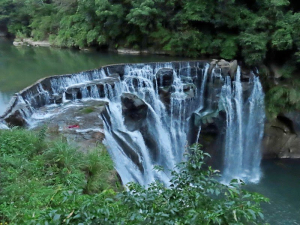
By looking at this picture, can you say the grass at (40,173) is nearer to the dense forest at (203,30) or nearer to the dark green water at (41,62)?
the dark green water at (41,62)

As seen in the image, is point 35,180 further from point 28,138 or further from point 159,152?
point 159,152

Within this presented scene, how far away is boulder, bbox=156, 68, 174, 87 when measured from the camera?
1244cm

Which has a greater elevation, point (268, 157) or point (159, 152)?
point (159, 152)

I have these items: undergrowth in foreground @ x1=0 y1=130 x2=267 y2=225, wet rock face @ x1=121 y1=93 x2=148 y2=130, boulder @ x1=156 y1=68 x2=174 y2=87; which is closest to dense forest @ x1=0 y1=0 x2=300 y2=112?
boulder @ x1=156 y1=68 x2=174 y2=87

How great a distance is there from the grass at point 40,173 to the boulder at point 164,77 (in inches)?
246

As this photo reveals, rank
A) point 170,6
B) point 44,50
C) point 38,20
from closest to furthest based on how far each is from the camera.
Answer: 1. point 170,6
2. point 44,50
3. point 38,20

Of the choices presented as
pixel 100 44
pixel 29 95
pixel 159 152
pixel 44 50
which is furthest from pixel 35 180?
pixel 44 50

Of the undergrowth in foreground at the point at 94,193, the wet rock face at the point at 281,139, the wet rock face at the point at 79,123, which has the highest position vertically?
the undergrowth in foreground at the point at 94,193

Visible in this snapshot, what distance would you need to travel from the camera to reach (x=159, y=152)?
36.6 ft

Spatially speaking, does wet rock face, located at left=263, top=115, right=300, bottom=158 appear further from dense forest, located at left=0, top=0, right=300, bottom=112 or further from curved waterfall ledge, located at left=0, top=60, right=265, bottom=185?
dense forest, located at left=0, top=0, right=300, bottom=112

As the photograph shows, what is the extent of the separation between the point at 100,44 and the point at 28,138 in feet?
46.5

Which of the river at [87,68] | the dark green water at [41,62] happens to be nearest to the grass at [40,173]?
the river at [87,68]

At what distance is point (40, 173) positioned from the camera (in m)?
5.18

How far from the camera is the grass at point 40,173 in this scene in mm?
4156
